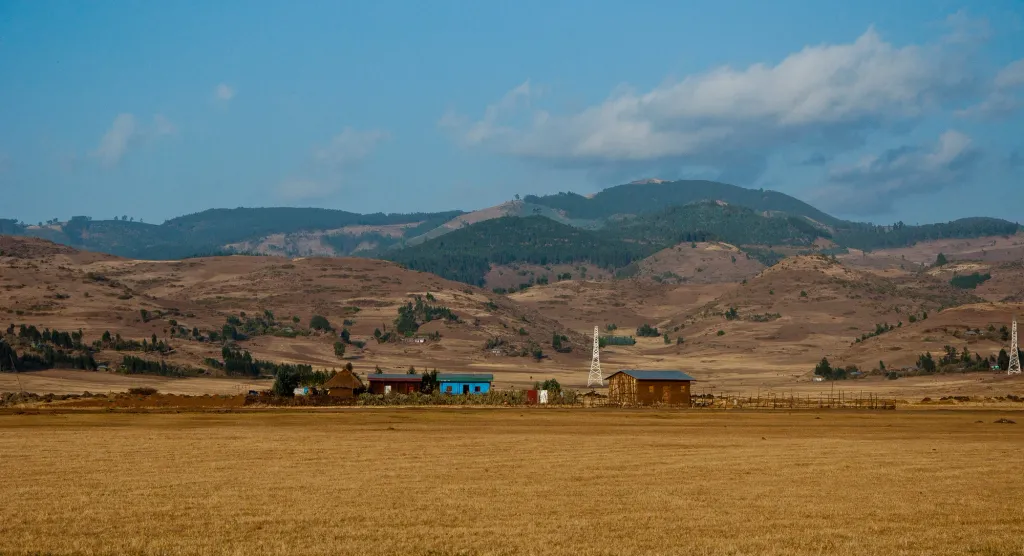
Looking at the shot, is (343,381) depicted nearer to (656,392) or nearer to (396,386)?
(396,386)

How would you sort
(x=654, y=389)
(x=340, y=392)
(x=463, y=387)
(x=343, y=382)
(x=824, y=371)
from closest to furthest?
(x=654, y=389)
(x=340, y=392)
(x=343, y=382)
(x=463, y=387)
(x=824, y=371)

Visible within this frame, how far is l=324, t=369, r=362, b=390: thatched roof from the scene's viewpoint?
394 feet

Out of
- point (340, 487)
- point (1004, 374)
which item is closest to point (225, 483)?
point (340, 487)

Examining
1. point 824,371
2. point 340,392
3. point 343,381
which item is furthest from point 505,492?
point 824,371

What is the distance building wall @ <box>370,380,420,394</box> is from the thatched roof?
2288 mm

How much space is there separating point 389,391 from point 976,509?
93.2 meters

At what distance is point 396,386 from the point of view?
125 m

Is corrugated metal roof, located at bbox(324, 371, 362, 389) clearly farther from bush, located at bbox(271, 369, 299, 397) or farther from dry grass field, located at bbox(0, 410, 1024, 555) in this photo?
dry grass field, located at bbox(0, 410, 1024, 555)

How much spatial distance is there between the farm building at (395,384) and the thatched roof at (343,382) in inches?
95.7

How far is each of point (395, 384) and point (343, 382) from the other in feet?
21.6

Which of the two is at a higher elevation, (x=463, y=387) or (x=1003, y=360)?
(x=1003, y=360)

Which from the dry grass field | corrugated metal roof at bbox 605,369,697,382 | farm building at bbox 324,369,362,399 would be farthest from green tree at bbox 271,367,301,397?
the dry grass field

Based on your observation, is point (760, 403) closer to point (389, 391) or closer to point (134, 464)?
point (389, 391)

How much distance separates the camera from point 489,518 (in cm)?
3064
